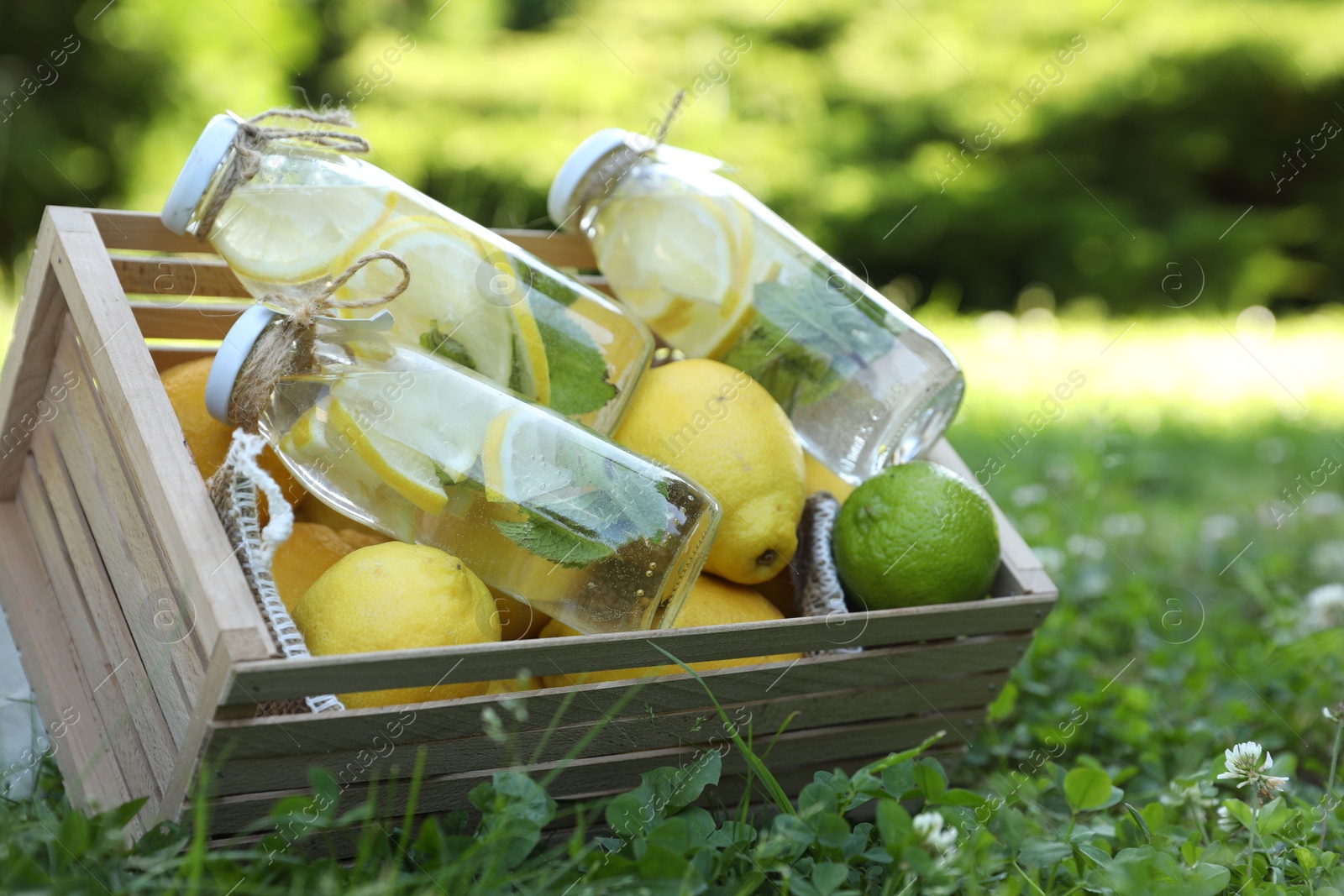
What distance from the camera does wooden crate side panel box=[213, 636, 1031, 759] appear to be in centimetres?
89

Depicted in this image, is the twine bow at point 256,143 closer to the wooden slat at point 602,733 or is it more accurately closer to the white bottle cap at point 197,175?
the white bottle cap at point 197,175

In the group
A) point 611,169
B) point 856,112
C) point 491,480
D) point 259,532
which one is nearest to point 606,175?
point 611,169

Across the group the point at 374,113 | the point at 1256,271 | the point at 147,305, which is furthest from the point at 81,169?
the point at 1256,271

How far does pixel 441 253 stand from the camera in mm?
1209

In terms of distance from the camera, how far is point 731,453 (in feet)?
→ 4.03

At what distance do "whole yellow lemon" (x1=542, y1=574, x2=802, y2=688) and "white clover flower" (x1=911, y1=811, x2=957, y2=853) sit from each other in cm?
24

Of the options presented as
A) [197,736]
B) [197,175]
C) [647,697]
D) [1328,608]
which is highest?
[197,175]

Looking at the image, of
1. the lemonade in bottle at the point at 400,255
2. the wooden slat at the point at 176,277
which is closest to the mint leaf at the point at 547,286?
the lemonade in bottle at the point at 400,255

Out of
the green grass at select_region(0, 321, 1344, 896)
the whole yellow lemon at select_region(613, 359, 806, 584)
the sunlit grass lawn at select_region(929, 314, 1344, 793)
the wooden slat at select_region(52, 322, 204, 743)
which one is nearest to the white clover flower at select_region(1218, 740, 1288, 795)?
the green grass at select_region(0, 321, 1344, 896)

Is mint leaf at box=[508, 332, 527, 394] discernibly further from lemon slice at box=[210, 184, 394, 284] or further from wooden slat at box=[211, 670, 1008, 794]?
wooden slat at box=[211, 670, 1008, 794]

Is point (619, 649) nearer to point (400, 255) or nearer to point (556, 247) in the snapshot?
point (400, 255)

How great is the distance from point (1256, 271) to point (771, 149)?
3.07 metres

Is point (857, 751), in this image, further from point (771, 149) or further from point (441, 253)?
point (771, 149)

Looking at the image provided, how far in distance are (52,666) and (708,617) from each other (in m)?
0.73
